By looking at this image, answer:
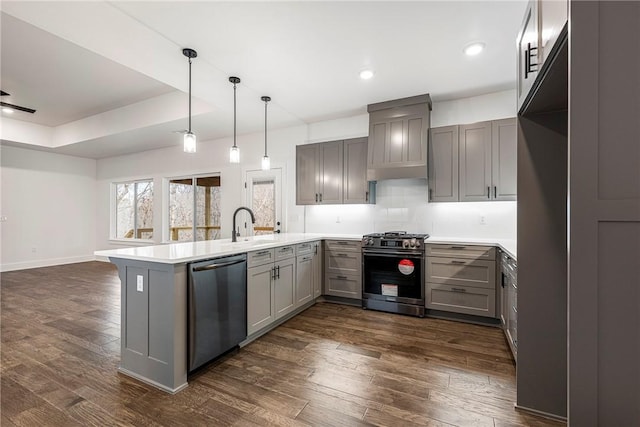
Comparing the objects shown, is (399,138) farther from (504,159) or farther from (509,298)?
(509,298)

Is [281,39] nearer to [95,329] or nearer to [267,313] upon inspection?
[267,313]

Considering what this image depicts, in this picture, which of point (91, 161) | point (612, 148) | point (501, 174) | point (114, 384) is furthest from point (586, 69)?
point (91, 161)

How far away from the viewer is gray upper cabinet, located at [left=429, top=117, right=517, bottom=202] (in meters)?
3.37

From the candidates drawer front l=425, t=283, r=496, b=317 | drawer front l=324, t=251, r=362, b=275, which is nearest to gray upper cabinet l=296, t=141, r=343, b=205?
drawer front l=324, t=251, r=362, b=275

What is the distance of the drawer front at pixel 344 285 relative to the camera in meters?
3.85

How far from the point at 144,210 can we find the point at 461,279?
7.17 metres

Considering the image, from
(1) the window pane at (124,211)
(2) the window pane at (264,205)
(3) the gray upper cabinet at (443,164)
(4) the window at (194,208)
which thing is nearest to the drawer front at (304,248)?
(2) the window pane at (264,205)

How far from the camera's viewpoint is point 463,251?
3281 mm

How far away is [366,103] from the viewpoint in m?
4.04

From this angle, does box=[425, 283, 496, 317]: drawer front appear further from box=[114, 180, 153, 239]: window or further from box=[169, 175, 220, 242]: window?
box=[114, 180, 153, 239]: window

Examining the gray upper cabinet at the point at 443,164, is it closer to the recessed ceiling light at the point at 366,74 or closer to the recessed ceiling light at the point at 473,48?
the recessed ceiling light at the point at 473,48

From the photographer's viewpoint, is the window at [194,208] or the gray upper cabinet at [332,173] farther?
the window at [194,208]

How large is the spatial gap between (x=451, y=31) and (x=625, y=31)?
189 cm

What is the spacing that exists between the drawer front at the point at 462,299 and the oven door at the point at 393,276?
14cm
